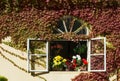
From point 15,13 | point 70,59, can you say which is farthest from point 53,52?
point 15,13

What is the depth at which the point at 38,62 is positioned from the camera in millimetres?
20891

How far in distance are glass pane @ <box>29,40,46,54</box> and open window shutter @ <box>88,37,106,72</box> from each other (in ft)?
5.49

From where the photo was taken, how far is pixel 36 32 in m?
20.9

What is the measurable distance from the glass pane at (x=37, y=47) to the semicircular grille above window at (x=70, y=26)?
675 millimetres

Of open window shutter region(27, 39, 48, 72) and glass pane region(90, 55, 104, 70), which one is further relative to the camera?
open window shutter region(27, 39, 48, 72)

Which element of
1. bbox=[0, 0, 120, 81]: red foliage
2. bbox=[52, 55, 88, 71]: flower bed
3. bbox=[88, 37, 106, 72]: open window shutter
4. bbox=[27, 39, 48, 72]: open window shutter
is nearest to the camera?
bbox=[88, 37, 106, 72]: open window shutter

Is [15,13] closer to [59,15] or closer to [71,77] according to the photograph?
[59,15]

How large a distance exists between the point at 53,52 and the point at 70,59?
78cm

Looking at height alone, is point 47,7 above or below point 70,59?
above

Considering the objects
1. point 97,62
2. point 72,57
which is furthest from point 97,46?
point 72,57

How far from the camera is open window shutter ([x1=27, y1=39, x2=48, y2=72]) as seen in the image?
2077cm

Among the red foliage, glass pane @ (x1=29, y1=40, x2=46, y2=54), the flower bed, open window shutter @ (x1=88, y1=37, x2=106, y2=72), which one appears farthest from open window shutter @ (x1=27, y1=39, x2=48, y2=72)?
open window shutter @ (x1=88, y1=37, x2=106, y2=72)

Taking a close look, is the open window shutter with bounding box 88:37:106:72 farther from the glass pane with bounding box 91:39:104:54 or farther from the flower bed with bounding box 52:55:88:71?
the flower bed with bounding box 52:55:88:71

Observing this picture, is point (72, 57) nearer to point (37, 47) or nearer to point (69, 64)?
point (69, 64)
